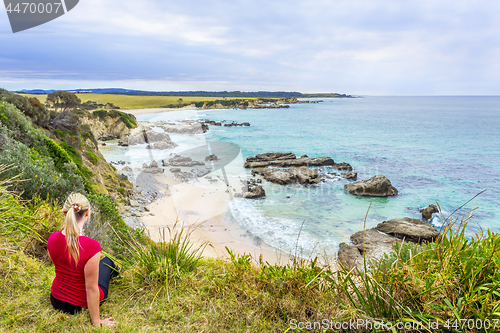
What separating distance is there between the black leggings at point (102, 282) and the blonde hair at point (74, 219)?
680 mm

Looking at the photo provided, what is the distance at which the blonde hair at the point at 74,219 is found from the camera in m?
2.81

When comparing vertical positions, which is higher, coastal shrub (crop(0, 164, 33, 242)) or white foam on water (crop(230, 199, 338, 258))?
coastal shrub (crop(0, 164, 33, 242))

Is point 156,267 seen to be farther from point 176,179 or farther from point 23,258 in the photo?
point 176,179

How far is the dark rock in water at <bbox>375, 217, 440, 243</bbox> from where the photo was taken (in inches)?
505

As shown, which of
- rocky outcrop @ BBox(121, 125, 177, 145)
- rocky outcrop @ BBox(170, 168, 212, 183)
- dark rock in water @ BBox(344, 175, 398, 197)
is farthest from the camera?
rocky outcrop @ BBox(121, 125, 177, 145)

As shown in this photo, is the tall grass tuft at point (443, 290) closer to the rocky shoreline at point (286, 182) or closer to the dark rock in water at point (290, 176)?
the rocky shoreline at point (286, 182)

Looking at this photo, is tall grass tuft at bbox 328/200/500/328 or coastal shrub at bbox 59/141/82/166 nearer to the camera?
tall grass tuft at bbox 328/200/500/328

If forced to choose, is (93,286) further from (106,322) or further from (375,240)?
(375,240)

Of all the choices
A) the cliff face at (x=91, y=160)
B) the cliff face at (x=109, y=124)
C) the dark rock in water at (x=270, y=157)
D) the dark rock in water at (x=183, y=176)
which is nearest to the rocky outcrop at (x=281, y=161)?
the dark rock in water at (x=270, y=157)

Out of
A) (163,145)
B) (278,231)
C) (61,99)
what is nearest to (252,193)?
(278,231)

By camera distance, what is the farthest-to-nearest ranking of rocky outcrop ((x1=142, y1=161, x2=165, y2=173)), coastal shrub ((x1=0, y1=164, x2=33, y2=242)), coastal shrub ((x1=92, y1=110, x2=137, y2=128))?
coastal shrub ((x1=92, y1=110, x2=137, y2=128)), rocky outcrop ((x1=142, y1=161, x2=165, y2=173)), coastal shrub ((x1=0, y1=164, x2=33, y2=242))

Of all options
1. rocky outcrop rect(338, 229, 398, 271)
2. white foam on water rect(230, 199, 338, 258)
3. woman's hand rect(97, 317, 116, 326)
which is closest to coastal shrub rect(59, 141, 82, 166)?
white foam on water rect(230, 199, 338, 258)

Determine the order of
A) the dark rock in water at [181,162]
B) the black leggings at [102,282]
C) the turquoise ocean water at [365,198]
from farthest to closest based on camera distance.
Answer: the dark rock in water at [181,162] < the turquoise ocean water at [365,198] < the black leggings at [102,282]

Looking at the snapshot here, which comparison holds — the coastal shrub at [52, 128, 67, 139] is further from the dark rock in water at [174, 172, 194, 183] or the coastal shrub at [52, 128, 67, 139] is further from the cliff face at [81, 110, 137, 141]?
the cliff face at [81, 110, 137, 141]
